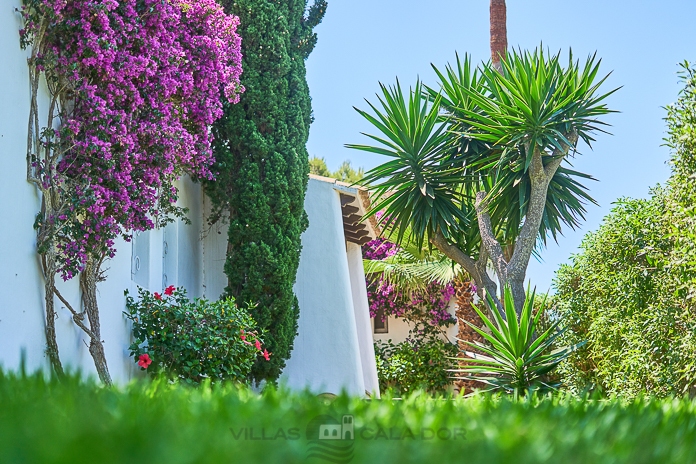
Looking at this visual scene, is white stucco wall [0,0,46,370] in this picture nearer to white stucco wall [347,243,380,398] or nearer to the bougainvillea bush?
the bougainvillea bush

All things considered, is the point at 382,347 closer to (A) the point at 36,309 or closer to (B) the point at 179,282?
(B) the point at 179,282

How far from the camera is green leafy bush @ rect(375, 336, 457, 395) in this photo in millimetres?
16766

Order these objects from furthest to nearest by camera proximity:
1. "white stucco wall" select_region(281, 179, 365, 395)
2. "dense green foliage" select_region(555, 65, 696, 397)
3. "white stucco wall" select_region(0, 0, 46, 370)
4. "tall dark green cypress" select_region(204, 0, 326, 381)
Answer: "white stucco wall" select_region(281, 179, 365, 395), "tall dark green cypress" select_region(204, 0, 326, 381), "dense green foliage" select_region(555, 65, 696, 397), "white stucco wall" select_region(0, 0, 46, 370)

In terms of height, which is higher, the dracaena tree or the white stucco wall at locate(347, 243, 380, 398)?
the dracaena tree

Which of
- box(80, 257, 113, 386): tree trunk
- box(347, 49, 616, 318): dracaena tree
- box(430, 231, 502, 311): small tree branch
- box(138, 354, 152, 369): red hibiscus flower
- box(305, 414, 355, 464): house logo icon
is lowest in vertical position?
box(305, 414, 355, 464): house logo icon

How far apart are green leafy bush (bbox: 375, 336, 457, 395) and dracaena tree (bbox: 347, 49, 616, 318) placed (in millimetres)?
6937

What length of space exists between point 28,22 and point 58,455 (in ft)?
16.4

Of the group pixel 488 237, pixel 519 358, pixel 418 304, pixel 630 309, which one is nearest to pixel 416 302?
pixel 418 304

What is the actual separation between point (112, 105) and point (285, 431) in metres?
5.18

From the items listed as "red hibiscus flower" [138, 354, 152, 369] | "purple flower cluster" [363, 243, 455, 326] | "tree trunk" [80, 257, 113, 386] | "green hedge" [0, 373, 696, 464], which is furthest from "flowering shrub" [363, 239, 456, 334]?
"green hedge" [0, 373, 696, 464]

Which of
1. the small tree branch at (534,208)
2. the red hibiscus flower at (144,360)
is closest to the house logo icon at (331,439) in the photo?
the red hibiscus flower at (144,360)

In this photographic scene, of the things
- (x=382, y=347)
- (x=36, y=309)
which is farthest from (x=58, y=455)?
(x=382, y=347)

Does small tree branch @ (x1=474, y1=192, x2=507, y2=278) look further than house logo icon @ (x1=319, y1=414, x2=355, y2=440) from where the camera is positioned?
Yes

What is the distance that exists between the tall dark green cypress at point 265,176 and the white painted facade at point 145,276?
0.69 metres
